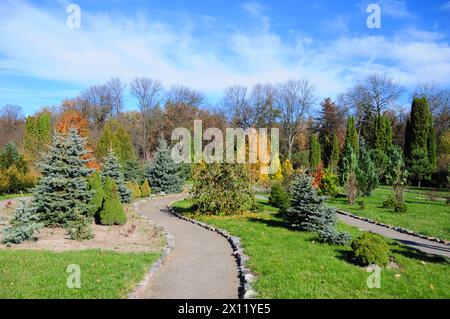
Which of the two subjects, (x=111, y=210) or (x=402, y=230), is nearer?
(x=402, y=230)

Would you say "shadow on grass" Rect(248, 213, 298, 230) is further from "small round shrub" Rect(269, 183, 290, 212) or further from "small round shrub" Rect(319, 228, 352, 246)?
"small round shrub" Rect(269, 183, 290, 212)

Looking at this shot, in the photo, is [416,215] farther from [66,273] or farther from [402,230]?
[66,273]

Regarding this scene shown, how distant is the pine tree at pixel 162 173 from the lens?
82.1ft

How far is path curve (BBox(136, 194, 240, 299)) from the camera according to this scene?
6.30m

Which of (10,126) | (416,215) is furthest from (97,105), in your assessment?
(416,215)

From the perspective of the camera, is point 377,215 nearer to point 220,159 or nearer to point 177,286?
point 220,159

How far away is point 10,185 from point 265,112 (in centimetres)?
3295

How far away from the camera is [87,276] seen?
6781 millimetres

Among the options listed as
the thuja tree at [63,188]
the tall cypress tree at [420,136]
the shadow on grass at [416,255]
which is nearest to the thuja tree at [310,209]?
the shadow on grass at [416,255]

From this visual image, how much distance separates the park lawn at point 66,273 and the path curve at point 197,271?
19.3 inches

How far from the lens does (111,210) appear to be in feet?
42.2

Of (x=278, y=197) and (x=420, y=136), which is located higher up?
(x=420, y=136)

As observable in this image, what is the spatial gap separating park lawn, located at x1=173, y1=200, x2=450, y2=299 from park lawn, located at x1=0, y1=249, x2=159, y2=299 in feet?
8.69

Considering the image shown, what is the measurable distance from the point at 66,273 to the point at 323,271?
18.1ft
